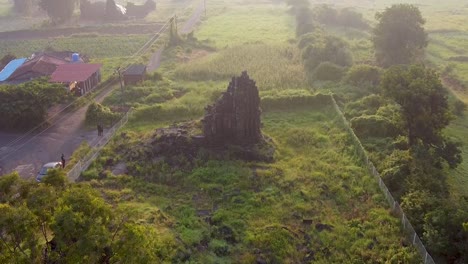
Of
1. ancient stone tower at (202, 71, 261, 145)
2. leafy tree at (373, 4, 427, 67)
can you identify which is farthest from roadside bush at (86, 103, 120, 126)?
leafy tree at (373, 4, 427, 67)

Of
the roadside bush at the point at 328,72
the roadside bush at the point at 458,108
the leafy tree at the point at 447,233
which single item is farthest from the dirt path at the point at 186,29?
the leafy tree at the point at 447,233

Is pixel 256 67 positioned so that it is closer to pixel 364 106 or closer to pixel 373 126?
pixel 364 106

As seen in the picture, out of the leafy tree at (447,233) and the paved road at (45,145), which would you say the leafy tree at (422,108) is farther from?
the paved road at (45,145)

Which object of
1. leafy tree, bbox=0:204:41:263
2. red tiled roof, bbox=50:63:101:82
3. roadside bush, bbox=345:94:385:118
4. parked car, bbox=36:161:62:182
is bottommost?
parked car, bbox=36:161:62:182

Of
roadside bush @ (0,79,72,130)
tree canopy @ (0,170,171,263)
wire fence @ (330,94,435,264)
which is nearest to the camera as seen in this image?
tree canopy @ (0,170,171,263)

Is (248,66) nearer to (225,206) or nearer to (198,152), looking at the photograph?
(198,152)

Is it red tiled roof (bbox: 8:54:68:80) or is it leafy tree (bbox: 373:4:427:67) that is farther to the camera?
leafy tree (bbox: 373:4:427:67)

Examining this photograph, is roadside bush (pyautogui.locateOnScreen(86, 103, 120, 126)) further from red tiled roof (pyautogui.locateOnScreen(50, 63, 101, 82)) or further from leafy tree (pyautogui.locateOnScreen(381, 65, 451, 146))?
leafy tree (pyautogui.locateOnScreen(381, 65, 451, 146))

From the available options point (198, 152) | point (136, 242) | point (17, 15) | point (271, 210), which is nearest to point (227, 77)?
point (198, 152)
